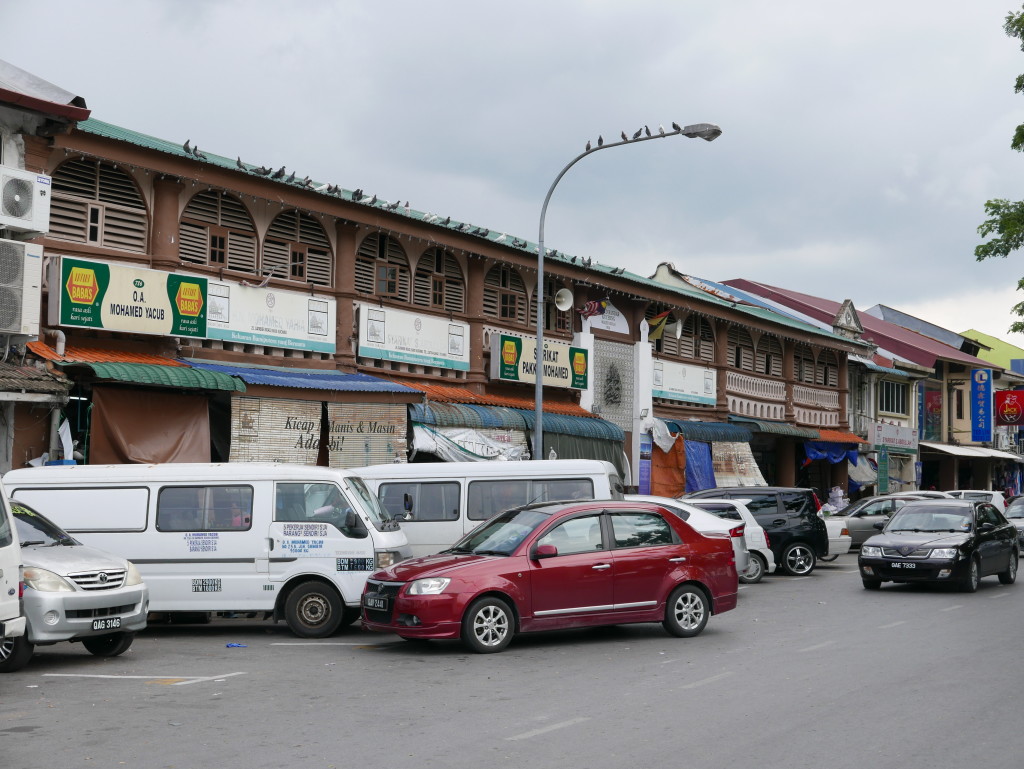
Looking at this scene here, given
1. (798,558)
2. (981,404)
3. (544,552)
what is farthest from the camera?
(981,404)

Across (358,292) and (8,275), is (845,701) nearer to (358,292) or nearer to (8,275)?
(8,275)

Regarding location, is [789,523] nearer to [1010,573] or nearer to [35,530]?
[1010,573]

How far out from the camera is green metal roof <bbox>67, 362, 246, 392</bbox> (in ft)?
57.5

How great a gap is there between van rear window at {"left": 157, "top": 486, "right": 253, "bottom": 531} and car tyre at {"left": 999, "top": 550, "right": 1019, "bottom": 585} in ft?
45.1

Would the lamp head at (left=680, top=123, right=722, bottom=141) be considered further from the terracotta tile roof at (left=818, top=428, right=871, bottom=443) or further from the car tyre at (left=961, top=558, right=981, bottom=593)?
the terracotta tile roof at (left=818, top=428, right=871, bottom=443)

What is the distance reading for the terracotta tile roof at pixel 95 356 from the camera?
1741 cm

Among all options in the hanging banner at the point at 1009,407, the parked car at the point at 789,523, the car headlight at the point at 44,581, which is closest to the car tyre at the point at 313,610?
the car headlight at the point at 44,581

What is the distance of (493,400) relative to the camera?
2541cm

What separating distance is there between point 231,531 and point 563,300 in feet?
53.2

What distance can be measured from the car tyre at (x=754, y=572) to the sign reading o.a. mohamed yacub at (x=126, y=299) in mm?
10751

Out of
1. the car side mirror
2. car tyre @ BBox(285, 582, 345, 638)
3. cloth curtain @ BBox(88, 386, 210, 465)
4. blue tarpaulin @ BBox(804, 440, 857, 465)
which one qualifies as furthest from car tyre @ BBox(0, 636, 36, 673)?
blue tarpaulin @ BBox(804, 440, 857, 465)

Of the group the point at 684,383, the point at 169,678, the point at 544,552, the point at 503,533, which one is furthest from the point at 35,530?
the point at 684,383

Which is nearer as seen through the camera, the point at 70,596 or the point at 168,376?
the point at 70,596

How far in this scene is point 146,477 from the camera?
13969 millimetres
